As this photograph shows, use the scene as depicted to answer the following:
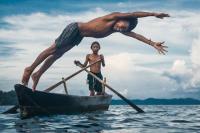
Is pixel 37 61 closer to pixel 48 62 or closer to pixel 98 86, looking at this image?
pixel 48 62

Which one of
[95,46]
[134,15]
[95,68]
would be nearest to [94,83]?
[95,68]

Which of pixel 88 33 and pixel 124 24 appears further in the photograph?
pixel 88 33

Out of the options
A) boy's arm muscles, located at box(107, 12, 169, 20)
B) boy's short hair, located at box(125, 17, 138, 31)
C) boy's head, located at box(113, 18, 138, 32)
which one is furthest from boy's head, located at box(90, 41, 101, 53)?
boy's arm muscles, located at box(107, 12, 169, 20)

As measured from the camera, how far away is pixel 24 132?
296 inches

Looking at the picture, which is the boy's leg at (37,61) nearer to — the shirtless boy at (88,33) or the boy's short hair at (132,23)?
the shirtless boy at (88,33)

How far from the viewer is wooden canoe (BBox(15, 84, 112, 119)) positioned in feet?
36.3

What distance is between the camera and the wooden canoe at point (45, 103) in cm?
1106

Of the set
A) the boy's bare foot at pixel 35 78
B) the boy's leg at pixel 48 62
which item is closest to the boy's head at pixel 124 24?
the boy's leg at pixel 48 62

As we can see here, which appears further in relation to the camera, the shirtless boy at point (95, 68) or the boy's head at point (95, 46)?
the shirtless boy at point (95, 68)

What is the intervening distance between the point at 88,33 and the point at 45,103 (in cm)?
264

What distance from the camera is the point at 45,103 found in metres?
11.6

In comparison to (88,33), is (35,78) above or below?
below

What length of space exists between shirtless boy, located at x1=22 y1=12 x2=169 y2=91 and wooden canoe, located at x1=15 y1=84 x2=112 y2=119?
27cm

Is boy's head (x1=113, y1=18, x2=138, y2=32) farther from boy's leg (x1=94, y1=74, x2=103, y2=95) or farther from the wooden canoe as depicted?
boy's leg (x1=94, y1=74, x2=103, y2=95)
